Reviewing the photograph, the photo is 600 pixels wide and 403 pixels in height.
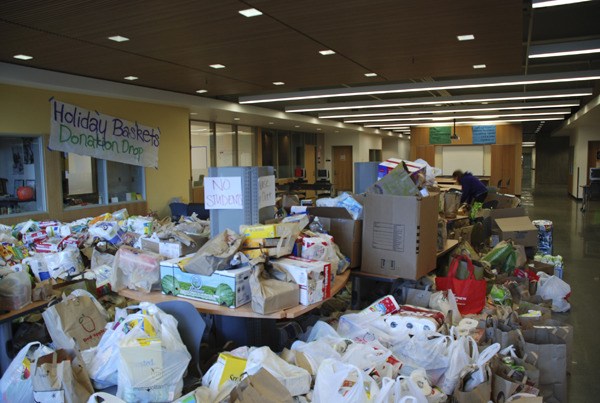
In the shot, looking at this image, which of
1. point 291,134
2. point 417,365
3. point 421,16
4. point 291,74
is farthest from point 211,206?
point 291,134

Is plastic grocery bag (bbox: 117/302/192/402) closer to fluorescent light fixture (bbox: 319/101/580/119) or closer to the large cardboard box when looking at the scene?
the large cardboard box

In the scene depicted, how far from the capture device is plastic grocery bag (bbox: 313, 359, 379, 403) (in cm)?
183

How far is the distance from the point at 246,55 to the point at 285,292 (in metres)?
3.74

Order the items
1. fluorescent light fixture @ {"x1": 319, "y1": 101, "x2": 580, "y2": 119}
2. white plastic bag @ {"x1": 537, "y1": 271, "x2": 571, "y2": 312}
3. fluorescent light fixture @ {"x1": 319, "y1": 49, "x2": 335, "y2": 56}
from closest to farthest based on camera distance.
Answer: white plastic bag @ {"x1": 537, "y1": 271, "x2": 571, "y2": 312} → fluorescent light fixture @ {"x1": 319, "y1": 49, "x2": 335, "y2": 56} → fluorescent light fixture @ {"x1": 319, "y1": 101, "x2": 580, "y2": 119}

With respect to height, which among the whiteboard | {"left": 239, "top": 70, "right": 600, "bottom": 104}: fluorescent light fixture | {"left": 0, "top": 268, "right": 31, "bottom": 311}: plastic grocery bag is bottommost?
{"left": 0, "top": 268, "right": 31, "bottom": 311}: plastic grocery bag

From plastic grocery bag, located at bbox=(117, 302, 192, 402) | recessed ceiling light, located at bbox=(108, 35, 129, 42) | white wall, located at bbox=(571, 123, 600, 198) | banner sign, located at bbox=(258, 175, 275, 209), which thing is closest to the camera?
plastic grocery bag, located at bbox=(117, 302, 192, 402)

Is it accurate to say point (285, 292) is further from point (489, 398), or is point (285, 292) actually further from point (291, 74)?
point (291, 74)

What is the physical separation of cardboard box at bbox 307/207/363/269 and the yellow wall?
488cm

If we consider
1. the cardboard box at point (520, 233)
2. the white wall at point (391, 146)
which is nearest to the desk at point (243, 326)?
the cardboard box at point (520, 233)

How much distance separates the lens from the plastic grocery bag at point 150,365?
1979 mm

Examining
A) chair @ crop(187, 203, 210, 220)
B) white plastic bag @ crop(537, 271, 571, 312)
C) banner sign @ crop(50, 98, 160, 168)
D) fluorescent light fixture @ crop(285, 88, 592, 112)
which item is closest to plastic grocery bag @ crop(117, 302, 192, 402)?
white plastic bag @ crop(537, 271, 571, 312)

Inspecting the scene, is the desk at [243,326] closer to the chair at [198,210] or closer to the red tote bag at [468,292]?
the red tote bag at [468,292]

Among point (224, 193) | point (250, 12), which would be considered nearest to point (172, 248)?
point (224, 193)

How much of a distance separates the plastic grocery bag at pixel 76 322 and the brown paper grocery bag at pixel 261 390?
1182 millimetres
